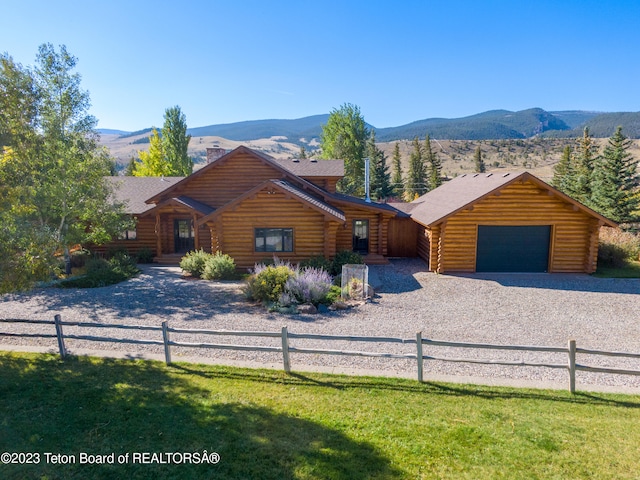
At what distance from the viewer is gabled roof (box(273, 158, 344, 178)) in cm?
2352

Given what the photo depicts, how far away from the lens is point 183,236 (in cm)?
2189

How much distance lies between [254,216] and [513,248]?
12.4 metres

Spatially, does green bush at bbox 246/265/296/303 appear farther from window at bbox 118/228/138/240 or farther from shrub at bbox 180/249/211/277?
window at bbox 118/228/138/240

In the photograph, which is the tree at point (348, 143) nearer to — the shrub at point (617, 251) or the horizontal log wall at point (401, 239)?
the horizontal log wall at point (401, 239)

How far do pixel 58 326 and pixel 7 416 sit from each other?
2.66 m

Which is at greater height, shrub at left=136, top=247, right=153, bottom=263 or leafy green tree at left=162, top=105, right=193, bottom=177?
leafy green tree at left=162, top=105, right=193, bottom=177

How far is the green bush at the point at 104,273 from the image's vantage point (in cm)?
1600

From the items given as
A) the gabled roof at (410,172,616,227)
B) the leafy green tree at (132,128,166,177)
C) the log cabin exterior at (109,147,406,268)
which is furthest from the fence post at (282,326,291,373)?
the leafy green tree at (132,128,166,177)

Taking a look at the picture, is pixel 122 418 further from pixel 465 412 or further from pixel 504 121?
pixel 504 121

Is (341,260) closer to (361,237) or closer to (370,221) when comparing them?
(361,237)

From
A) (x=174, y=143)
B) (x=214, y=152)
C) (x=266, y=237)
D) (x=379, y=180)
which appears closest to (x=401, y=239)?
(x=266, y=237)

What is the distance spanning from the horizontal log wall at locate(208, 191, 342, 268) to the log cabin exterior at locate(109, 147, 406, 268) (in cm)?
5

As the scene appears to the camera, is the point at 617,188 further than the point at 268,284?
Yes

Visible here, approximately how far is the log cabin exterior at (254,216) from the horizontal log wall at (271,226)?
0.16ft
